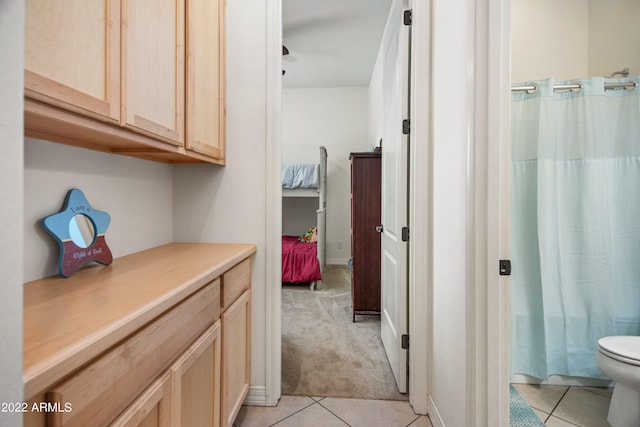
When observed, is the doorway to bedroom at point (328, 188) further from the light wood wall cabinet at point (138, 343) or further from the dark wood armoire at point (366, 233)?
the light wood wall cabinet at point (138, 343)

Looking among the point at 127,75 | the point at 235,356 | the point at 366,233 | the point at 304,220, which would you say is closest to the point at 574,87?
the point at 366,233

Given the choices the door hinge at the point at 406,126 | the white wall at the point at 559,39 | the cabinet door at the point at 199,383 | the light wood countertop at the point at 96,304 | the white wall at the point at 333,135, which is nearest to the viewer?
the light wood countertop at the point at 96,304

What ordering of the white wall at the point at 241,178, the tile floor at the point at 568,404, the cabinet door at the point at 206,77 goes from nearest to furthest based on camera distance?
the cabinet door at the point at 206,77 < the tile floor at the point at 568,404 < the white wall at the point at 241,178

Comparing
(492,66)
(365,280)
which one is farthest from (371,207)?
(492,66)

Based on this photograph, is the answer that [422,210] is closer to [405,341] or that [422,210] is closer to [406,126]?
[406,126]

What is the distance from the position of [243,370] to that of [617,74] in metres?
2.84

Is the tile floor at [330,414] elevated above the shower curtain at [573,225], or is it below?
below

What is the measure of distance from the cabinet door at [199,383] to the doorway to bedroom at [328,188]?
2.65 ft

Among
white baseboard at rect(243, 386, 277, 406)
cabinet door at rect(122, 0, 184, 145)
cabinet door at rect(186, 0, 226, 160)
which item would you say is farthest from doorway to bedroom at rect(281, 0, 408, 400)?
cabinet door at rect(122, 0, 184, 145)

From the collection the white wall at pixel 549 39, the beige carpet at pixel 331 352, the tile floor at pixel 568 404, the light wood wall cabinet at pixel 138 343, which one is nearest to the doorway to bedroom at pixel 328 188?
the beige carpet at pixel 331 352

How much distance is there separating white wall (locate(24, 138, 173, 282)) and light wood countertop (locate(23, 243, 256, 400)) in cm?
8

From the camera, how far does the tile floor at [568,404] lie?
Answer: 1573mm

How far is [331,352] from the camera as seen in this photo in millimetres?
2268

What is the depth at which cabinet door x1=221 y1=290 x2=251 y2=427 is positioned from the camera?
1.24m
